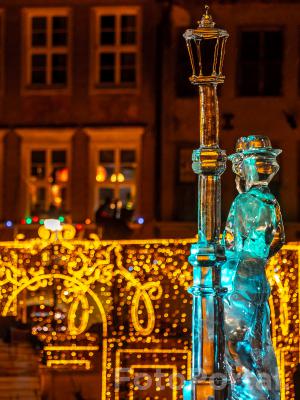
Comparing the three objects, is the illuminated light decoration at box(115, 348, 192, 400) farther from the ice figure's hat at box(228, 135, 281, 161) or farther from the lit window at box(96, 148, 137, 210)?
the lit window at box(96, 148, 137, 210)

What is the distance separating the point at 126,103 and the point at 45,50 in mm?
2378

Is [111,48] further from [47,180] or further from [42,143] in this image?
[47,180]

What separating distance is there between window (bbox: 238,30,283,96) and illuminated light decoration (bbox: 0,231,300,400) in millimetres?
14779

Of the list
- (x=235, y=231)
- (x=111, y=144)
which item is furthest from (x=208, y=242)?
(x=111, y=144)

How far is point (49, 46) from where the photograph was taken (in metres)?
29.4

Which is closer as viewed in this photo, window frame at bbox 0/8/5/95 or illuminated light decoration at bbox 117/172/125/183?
illuminated light decoration at bbox 117/172/125/183

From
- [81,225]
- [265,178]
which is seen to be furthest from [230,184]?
[265,178]

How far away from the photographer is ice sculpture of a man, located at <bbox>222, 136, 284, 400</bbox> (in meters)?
9.62

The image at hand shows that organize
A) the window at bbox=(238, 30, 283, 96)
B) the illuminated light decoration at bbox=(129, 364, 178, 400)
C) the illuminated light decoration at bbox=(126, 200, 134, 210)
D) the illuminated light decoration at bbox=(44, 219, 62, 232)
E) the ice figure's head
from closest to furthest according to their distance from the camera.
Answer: the ice figure's head < the illuminated light decoration at bbox=(129, 364, 178, 400) < the illuminated light decoration at bbox=(44, 219, 62, 232) < the illuminated light decoration at bbox=(126, 200, 134, 210) < the window at bbox=(238, 30, 283, 96)

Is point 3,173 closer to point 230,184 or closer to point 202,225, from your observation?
point 230,184

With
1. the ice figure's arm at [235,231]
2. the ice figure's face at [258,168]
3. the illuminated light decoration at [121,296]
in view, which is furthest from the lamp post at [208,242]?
the illuminated light decoration at [121,296]


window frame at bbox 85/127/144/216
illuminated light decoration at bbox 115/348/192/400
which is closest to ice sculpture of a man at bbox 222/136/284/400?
illuminated light decoration at bbox 115/348/192/400

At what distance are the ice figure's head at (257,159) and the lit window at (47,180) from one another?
18907mm

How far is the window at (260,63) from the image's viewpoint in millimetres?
28656
